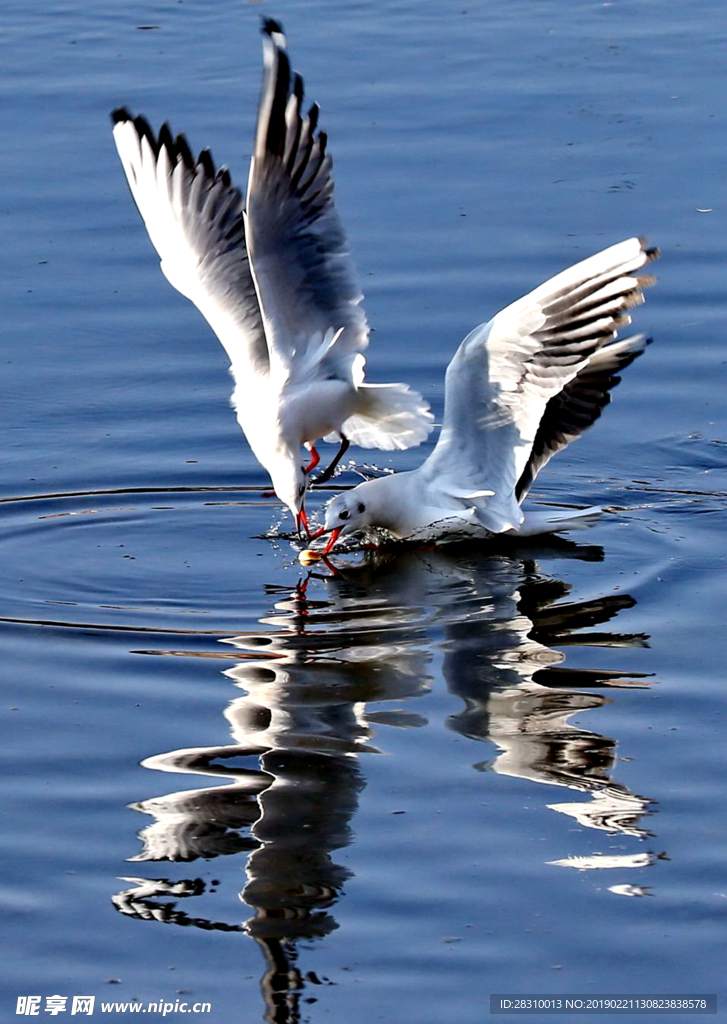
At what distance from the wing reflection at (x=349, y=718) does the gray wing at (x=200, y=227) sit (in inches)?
59.2

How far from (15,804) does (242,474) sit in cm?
364

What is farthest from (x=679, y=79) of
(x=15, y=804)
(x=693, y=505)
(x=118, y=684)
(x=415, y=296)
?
(x=15, y=804)

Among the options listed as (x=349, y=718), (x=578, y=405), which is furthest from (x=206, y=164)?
(x=349, y=718)

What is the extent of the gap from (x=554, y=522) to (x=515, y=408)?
0.61m

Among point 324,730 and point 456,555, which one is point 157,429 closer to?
point 456,555

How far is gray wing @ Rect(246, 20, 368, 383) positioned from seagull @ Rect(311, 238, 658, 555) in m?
0.63

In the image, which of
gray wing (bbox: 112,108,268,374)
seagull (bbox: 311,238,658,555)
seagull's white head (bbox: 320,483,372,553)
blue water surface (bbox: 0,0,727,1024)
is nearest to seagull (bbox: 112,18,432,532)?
gray wing (bbox: 112,108,268,374)

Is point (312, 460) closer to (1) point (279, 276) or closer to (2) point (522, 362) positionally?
(1) point (279, 276)

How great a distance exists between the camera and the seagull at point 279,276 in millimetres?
8203

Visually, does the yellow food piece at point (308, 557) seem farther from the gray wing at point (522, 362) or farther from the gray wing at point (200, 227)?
the gray wing at point (200, 227)

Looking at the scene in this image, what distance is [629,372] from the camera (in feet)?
32.6

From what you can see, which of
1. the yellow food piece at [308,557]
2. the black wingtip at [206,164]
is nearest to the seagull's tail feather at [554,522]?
the yellow food piece at [308,557]

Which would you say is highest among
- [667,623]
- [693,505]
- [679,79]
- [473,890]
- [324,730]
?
[679,79]

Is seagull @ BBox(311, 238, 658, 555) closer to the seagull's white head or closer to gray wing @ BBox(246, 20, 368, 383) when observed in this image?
the seagull's white head
